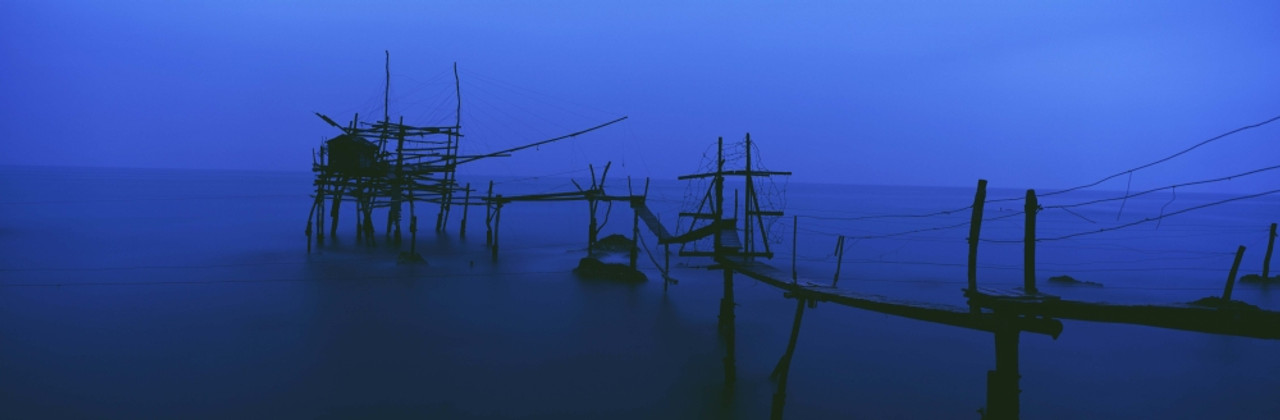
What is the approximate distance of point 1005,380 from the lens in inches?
242

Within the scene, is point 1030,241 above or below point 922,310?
above

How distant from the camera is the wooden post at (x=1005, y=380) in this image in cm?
592

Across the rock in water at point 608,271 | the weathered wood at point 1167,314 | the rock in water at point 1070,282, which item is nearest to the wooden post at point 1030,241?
the weathered wood at point 1167,314

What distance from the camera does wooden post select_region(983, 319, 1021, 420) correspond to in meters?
5.92

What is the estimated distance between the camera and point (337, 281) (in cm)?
1872

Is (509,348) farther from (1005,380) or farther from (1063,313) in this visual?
(1063,313)

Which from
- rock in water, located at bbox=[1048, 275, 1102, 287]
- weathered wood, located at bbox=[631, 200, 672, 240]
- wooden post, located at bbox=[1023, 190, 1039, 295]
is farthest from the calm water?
wooden post, located at bbox=[1023, 190, 1039, 295]

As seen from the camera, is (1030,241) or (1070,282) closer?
(1030,241)

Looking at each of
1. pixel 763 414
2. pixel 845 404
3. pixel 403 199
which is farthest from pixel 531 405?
pixel 403 199

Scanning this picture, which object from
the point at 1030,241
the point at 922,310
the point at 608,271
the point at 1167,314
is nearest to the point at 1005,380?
the point at 922,310

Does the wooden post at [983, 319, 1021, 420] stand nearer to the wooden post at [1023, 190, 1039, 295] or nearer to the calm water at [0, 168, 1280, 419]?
the wooden post at [1023, 190, 1039, 295]

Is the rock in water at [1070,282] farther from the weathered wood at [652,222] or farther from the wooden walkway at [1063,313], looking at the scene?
the wooden walkway at [1063,313]

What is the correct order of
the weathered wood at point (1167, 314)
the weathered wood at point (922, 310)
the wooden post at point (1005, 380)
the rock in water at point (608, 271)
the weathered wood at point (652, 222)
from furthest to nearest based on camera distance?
the rock in water at point (608, 271), the weathered wood at point (652, 222), the wooden post at point (1005, 380), the weathered wood at point (922, 310), the weathered wood at point (1167, 314)

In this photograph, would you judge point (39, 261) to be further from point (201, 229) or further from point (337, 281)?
point (201, 229)
